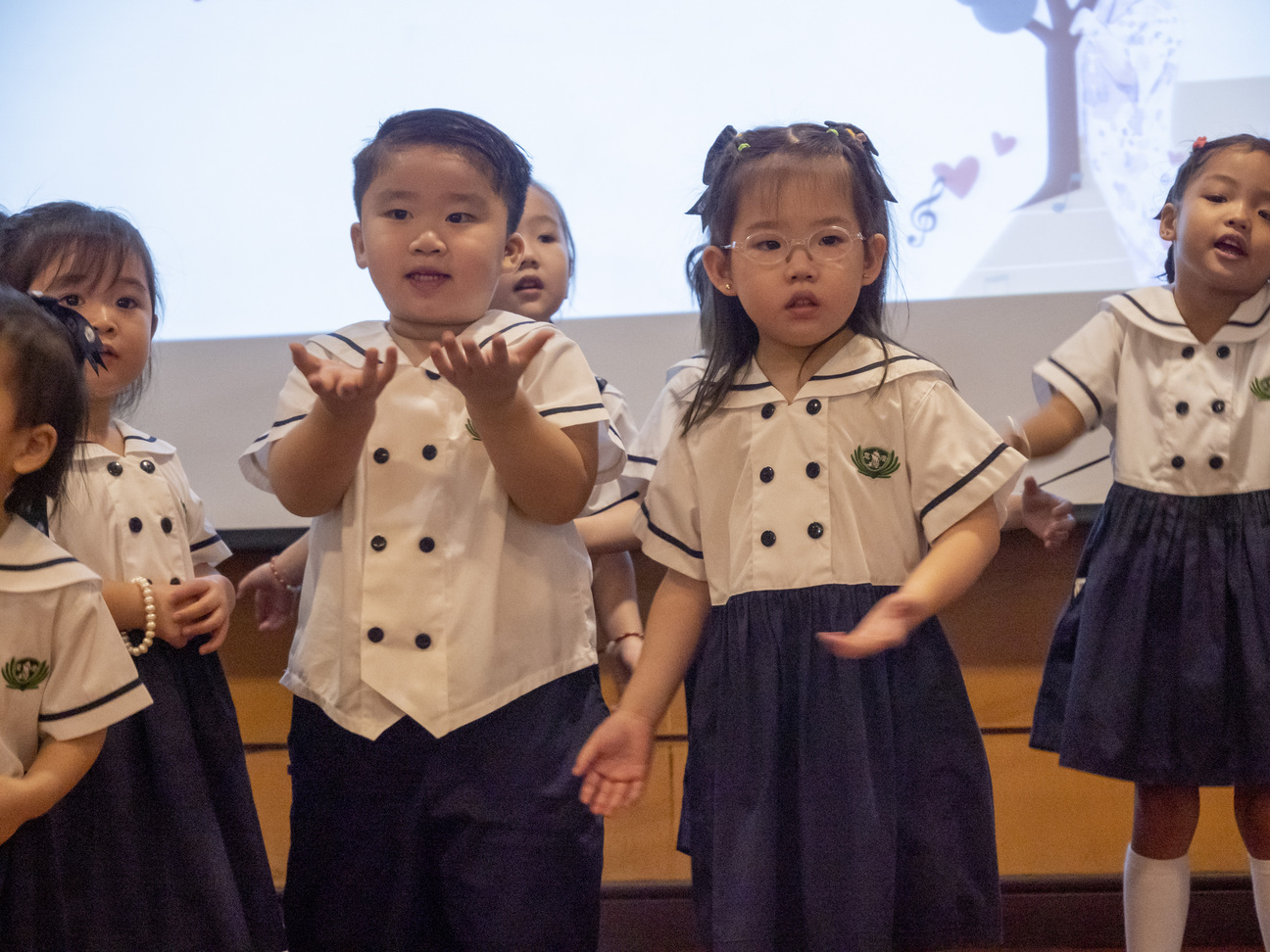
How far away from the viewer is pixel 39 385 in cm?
110

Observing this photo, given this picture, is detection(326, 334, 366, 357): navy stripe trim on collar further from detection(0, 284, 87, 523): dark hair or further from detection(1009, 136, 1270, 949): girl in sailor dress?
detection(1009, 136, 1270, 949): girl in sailor dress

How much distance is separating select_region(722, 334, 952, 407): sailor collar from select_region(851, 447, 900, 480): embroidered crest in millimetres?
68

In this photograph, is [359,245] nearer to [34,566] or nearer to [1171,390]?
[34,566]

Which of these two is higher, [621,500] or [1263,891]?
[621,500]

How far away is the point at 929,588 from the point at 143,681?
897 millimetres

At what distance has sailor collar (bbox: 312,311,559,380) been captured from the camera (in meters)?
1.24

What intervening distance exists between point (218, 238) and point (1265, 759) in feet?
6.35

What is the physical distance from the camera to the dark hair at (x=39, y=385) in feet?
3.57

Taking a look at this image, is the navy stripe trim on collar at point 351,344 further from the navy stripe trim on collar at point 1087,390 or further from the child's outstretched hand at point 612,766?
the navy stripe trim on collar at point 1087,390

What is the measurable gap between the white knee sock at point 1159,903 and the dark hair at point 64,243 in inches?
62.8

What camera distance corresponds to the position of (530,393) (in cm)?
122

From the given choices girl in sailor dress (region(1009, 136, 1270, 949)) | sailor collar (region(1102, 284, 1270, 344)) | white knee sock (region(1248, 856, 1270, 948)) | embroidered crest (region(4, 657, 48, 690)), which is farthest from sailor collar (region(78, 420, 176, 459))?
white knee sock (region(1248, 856, 1270, 948))

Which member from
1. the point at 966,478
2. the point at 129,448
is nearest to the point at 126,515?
the point at 129,448

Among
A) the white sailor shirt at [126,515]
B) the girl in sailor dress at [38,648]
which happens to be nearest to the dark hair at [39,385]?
the girl in sailor dress at [38,648]
